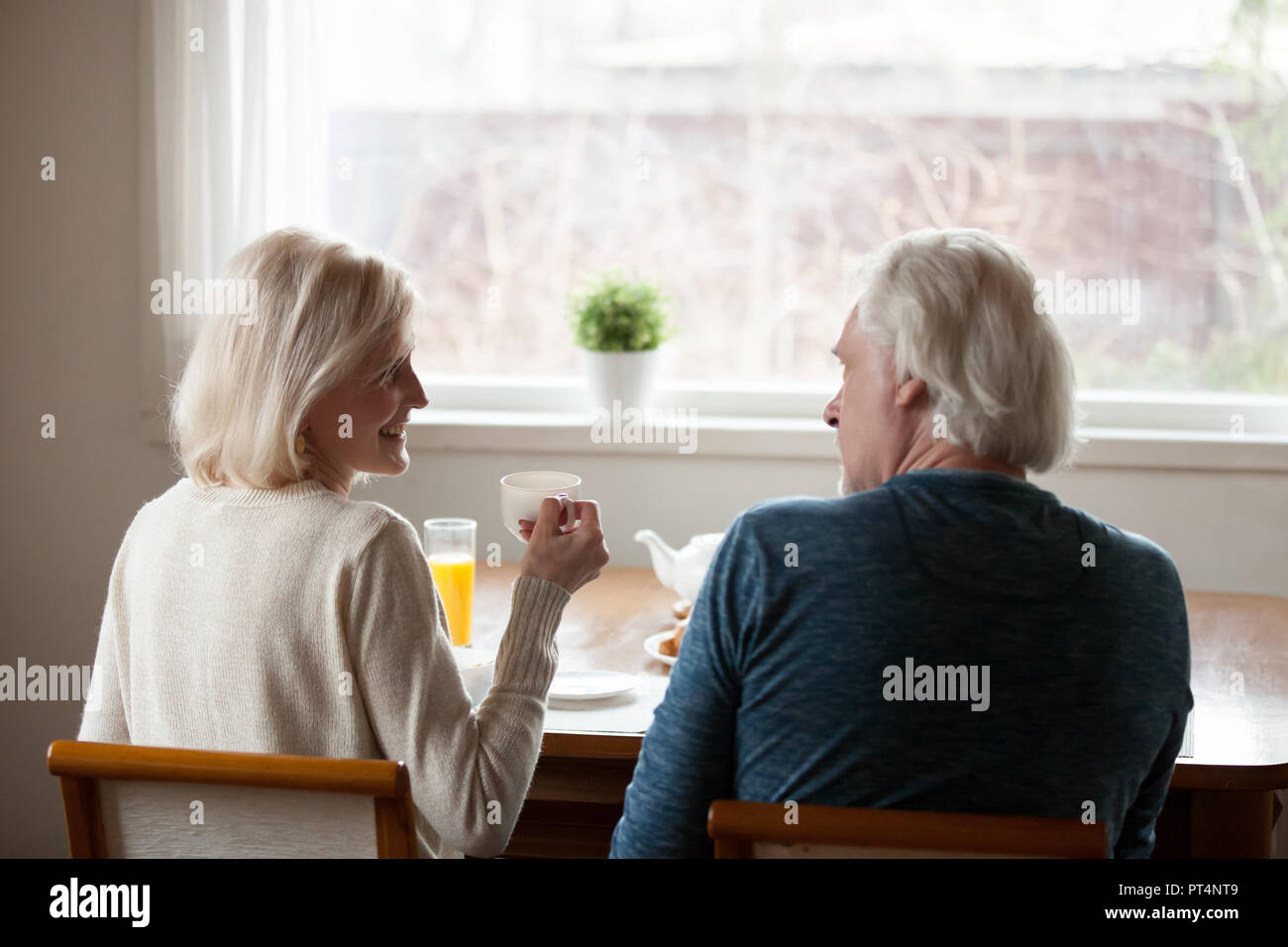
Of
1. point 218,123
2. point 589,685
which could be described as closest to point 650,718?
point 589,685

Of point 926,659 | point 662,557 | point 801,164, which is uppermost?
point 801,164

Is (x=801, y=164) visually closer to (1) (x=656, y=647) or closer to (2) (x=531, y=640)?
(1) (x=656, y=647)

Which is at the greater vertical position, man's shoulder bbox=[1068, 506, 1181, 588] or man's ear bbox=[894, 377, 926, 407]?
man's ear bbox=[894, 377, 926, 407]

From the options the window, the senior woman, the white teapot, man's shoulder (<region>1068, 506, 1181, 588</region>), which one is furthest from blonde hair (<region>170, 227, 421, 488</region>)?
the window

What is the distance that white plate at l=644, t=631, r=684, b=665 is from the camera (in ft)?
6.45

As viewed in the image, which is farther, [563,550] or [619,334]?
[619,334]

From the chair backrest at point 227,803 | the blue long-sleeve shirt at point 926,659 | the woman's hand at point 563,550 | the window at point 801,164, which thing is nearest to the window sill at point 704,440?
the window at point 801,164

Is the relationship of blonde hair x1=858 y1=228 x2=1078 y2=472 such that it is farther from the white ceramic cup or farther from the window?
the window

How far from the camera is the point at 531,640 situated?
4.69ft

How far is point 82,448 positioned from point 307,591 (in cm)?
182

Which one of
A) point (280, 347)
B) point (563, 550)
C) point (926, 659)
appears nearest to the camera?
point (926, 659)
